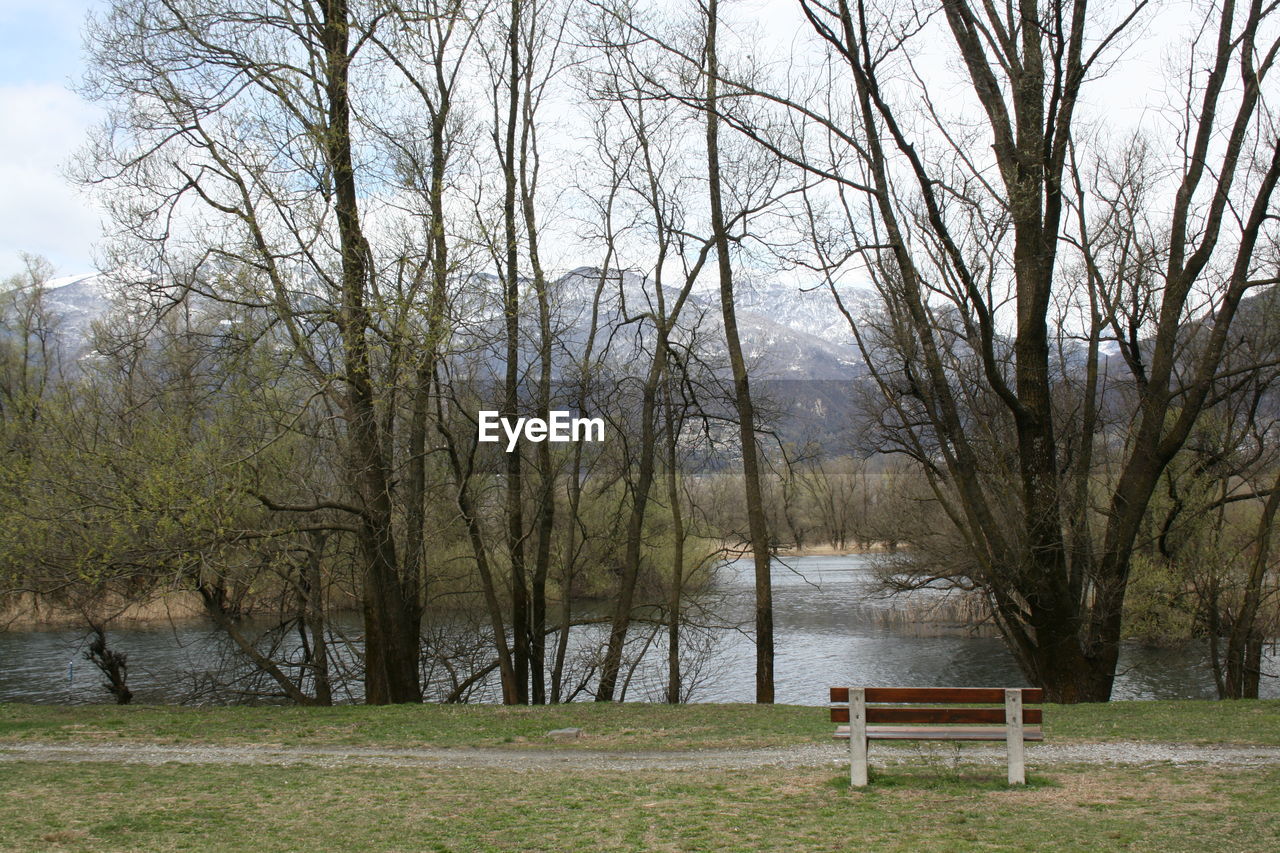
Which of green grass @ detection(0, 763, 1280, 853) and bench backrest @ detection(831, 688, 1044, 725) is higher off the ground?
bench backrest @ detection(831, 688, 1044, 725)

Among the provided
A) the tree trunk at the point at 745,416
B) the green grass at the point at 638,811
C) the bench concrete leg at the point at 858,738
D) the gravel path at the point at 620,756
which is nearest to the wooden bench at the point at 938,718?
the bench concrete leg at the point at 858,738

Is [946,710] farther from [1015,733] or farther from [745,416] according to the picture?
[745,416]

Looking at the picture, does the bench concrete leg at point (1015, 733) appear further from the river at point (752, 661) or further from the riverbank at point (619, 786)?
the river at point (752, 661)

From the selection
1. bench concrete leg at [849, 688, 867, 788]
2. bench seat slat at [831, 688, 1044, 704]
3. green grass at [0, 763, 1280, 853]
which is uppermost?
bench seat slat at [831, 688, 1044, 704]

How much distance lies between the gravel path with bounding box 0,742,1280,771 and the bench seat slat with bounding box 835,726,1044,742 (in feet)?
1.72

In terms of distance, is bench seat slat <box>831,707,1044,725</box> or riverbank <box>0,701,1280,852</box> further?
bench seat slat <box>831,707,1044,725</box>

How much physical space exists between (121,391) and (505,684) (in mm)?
7728

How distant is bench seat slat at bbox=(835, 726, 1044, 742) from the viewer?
6.87 meters

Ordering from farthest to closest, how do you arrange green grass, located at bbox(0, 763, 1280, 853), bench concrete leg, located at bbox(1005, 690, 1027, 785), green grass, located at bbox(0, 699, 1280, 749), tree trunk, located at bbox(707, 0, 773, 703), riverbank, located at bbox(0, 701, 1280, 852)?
tree trunk, located at bbox(707, 0, 773, 703)
green grass, located at bbox(0, 699, 1280, 749)
bench concrete leg, located at bbox(1005, 690, 1027, 785)
riverbank, located at bbox(0, 701, 1280, 852)
green grass, located at bbox(0, 763, 1280, 853)

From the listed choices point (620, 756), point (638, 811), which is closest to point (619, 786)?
point (638, 811)

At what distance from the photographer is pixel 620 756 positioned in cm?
882

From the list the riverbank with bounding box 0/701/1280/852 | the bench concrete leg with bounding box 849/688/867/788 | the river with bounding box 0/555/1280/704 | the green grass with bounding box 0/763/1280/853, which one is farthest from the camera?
the river with bounding box 0/555/1280/704

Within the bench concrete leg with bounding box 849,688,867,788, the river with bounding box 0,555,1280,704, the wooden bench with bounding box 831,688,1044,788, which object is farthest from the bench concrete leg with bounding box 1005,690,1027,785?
the river with bounding box 0,555,1280,704

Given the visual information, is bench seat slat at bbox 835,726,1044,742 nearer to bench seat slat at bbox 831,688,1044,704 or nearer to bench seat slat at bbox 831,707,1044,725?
bench seat slat at bbox 831,707,1044,725
